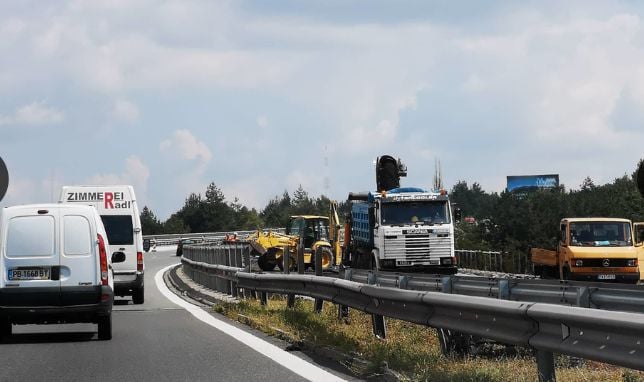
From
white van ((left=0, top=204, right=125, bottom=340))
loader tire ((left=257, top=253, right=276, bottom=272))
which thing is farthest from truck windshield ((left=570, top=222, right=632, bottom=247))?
loader tire ((left=257, top=253, right=276, bottom=272))

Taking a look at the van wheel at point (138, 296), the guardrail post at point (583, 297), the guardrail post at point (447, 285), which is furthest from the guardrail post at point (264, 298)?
the guardrail post at point (583, 297)

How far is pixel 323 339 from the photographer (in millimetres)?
14008

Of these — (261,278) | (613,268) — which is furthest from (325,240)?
(261,278)

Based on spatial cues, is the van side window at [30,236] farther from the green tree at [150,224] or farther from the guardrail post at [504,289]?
the green tree at [150,224]

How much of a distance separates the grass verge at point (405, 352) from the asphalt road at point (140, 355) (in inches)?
23.6

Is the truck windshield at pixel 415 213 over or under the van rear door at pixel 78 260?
over

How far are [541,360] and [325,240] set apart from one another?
42.1 m

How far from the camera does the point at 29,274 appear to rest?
16.3 metres

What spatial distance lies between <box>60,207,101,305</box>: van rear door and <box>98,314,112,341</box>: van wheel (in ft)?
1.00

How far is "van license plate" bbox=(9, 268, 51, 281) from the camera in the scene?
16.3m

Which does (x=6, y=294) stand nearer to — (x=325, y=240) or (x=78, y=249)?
(x=78, y=249)

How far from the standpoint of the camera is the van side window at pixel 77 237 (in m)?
16.4

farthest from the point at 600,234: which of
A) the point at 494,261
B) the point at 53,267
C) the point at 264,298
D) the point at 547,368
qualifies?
the point at 547,368

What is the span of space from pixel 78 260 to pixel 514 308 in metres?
8.99
